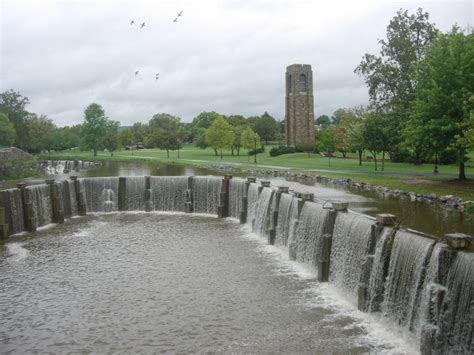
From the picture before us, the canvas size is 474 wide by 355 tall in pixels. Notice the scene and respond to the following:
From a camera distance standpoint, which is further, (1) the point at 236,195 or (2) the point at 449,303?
(1) the point at 236,195

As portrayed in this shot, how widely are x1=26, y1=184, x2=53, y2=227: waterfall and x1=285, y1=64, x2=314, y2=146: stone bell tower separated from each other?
87.6 metres

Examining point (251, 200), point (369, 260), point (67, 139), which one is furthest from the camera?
point (67, 139)

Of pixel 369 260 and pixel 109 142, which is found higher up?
pixel 109 142

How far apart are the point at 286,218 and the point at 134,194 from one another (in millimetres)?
19886

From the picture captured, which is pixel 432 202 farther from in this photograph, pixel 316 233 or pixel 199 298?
pixel 199 298

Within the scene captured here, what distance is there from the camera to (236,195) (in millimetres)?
40875

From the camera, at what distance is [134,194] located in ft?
150

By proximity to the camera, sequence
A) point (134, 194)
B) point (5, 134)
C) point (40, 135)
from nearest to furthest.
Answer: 1. point (134, 194)
2. point (5, 134)
3. point (40, 135)

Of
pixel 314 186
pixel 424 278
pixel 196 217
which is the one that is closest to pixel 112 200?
pixel 196 217

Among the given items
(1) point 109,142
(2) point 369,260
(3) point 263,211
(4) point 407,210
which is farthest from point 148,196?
(1) point 109,142

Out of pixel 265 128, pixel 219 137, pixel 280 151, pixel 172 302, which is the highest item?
pixel 265 128

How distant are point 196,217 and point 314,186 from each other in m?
13.8

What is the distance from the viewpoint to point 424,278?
16219 mm

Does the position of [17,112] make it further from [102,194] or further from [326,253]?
[326,253]
